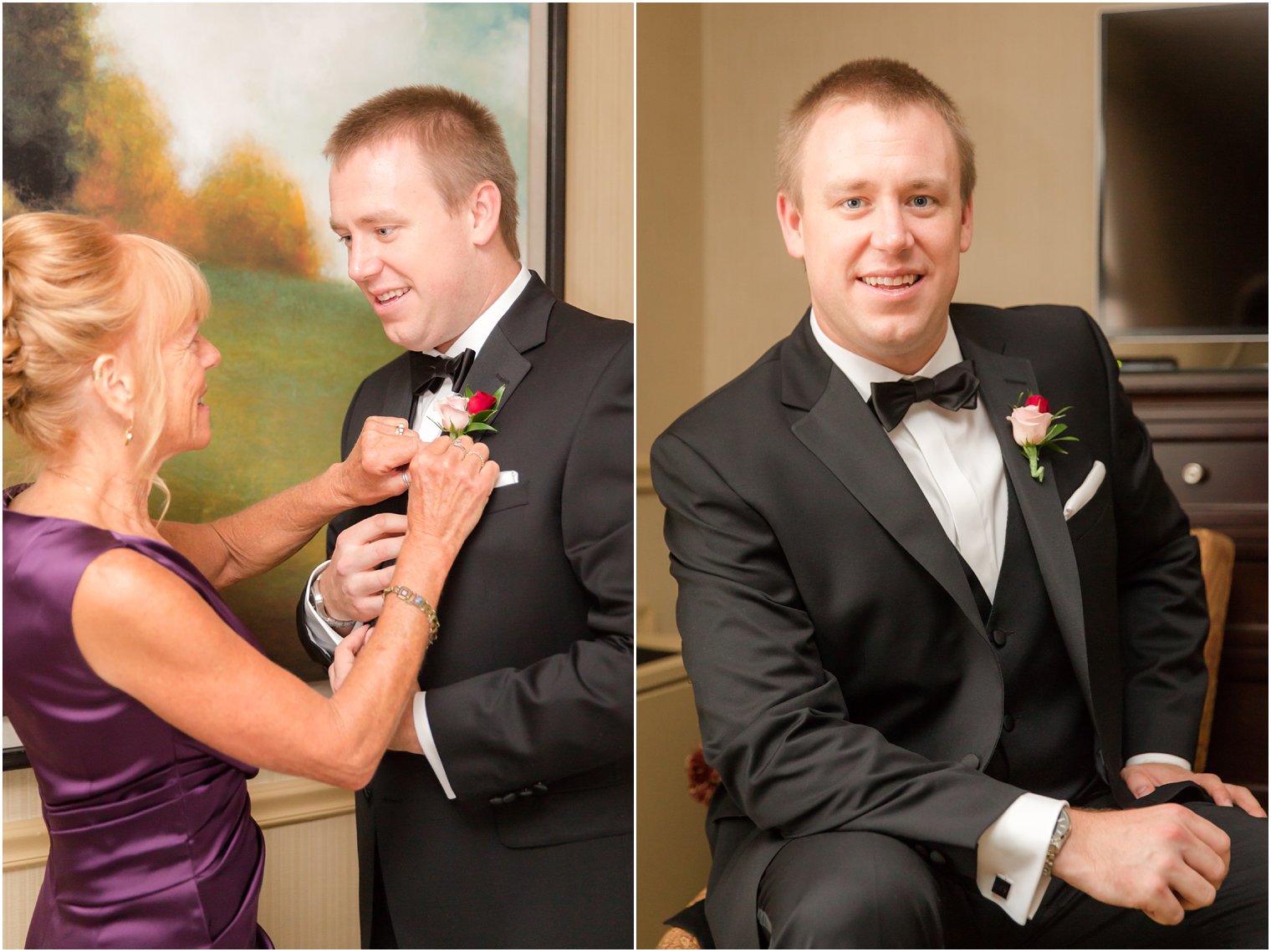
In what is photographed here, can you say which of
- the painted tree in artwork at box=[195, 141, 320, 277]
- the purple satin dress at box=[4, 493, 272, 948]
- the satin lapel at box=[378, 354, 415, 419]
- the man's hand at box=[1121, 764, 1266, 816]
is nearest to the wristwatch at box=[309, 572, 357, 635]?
the purple satin dress at box=[4, 493, 272, 948]

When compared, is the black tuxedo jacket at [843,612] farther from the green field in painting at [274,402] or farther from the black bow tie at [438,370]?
the green field in painting at [274,402]

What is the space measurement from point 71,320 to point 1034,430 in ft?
4.65

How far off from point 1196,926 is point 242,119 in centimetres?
190

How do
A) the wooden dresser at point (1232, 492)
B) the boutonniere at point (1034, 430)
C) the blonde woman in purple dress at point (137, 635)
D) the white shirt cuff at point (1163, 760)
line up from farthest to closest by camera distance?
the wooden dresser at point (1232, 492)
the white shirt cuff at point (1163, 760)
the boutonniere at point (1034, 430)
the blonde woman in purple dress at point (137, 635)

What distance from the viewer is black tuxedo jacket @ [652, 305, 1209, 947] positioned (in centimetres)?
156

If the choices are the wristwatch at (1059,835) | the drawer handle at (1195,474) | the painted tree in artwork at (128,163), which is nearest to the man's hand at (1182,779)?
the wristwatch at (1059,835)

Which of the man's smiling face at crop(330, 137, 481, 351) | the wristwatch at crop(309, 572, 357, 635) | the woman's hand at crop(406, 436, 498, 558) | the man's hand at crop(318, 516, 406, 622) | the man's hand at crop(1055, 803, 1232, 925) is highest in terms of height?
the man's smiling face at crop(330, 137, 481, 351)

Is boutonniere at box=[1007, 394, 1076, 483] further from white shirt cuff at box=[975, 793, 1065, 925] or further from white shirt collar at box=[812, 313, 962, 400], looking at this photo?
→ white shirt cuff at box=[975, 793, 1065, 925]

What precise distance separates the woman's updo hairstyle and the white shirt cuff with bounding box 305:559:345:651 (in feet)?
0.97

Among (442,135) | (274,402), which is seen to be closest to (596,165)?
(442,135)

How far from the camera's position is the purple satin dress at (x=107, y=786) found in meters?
1.42

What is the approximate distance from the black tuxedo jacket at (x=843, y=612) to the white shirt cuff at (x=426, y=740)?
0.40 metres

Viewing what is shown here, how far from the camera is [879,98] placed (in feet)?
5.61

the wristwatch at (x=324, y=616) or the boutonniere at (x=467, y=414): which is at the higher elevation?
the boutonniere at (x=467, y=414)
